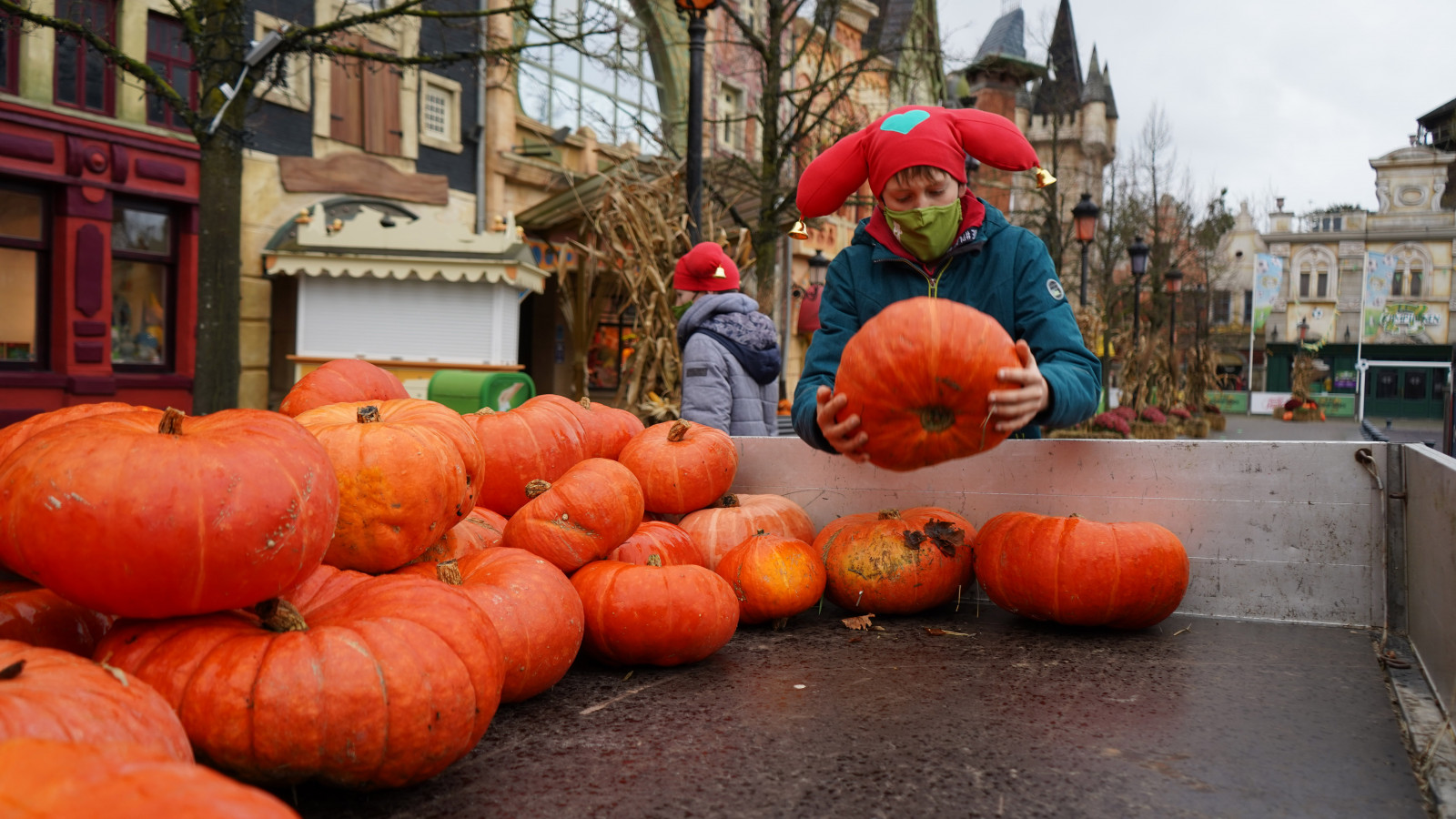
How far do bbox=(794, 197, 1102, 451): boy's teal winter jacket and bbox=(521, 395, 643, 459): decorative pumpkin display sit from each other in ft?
3.72

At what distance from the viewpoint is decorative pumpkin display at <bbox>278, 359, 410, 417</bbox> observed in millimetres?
3416

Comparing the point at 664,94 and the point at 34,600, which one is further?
the point at 664,94

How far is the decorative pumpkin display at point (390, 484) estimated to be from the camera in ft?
7.63

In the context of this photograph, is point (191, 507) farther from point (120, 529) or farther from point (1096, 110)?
point (1096, 110)

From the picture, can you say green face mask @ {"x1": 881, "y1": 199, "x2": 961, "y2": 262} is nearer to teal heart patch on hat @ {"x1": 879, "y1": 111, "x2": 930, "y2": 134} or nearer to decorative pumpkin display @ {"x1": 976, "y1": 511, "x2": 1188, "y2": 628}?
teal heart patch on hat @ {"x1": 879, "y1": 111, "x2": 930, "y2": 134}

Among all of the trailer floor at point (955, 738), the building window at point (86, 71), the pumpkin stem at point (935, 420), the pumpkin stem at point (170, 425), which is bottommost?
the trailer floor at point (955, 738)

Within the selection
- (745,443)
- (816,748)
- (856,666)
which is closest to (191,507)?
(816,748)

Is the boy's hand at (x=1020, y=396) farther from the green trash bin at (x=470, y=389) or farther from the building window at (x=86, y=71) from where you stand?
the building window at (x=86, y=71)

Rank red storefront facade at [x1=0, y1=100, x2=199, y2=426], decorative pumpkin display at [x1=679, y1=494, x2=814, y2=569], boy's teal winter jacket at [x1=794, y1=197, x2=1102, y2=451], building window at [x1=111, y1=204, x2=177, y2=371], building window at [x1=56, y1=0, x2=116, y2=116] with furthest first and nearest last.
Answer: building window at [x1=111, y1=204, x2=177, y2=371] → building window at [x1=56, y1=0, x2=116, y2=116] → red storefront facade at [x1=0, y1=100, x2=199, y2=426] → decorative pumpkin display at [x1=679, y1=494, x2=814, y2=569] → boy's teal winter jacket at [x1=794, y1=197, x2=1102, y2=451]

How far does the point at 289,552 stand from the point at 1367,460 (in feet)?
9.27

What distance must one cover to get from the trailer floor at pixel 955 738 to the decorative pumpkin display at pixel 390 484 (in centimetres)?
54

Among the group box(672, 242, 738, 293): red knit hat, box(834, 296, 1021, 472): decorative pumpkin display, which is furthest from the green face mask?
box(672, 242, 738, 293): red knit hat

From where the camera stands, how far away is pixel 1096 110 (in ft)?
177

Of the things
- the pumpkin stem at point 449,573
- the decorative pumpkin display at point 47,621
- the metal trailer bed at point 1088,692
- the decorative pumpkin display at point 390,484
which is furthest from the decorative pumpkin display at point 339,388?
the metal trailer bed at point 1088,692
